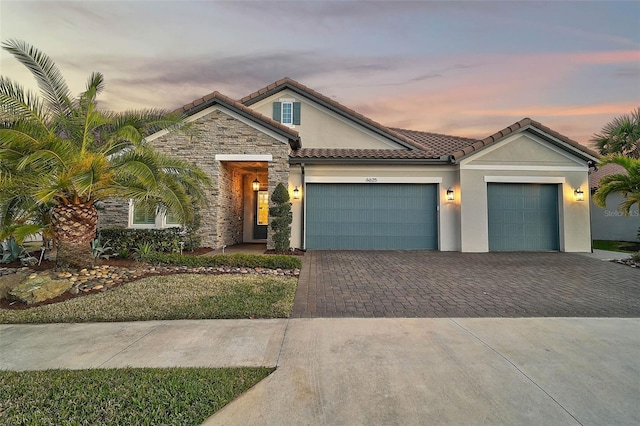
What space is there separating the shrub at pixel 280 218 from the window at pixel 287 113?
4420 millimetres

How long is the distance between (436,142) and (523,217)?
5018 millimetres

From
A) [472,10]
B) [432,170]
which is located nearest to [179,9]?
[472,10]

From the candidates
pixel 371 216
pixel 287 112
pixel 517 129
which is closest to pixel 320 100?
pixel 287 112

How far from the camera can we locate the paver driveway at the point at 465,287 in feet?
15.8

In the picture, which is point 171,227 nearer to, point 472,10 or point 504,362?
point 504,362

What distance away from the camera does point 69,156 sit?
6.14 metres

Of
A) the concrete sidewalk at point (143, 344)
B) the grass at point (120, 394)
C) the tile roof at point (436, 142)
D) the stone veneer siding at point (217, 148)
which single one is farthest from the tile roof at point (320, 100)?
the grass at point (120, 394)

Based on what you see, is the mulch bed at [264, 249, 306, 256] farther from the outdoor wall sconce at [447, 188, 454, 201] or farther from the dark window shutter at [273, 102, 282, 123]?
the dark window shutter at [273, 102, 282, 123]

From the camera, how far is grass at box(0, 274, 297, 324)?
14.8 ft

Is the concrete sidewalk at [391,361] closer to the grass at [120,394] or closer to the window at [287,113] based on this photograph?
the grass at [120,394]

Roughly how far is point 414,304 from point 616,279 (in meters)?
5.81

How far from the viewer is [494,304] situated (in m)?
5.13

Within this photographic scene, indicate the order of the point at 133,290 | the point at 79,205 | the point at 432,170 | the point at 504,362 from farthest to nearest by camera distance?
1. the point at 432,170
2. the point at 79,205
3. the point at 133,290
4. the point at 504,362

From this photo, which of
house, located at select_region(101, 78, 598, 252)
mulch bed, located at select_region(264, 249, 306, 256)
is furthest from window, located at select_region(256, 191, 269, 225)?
mulch bed, located at select_region(264, 249, 306, 256)
